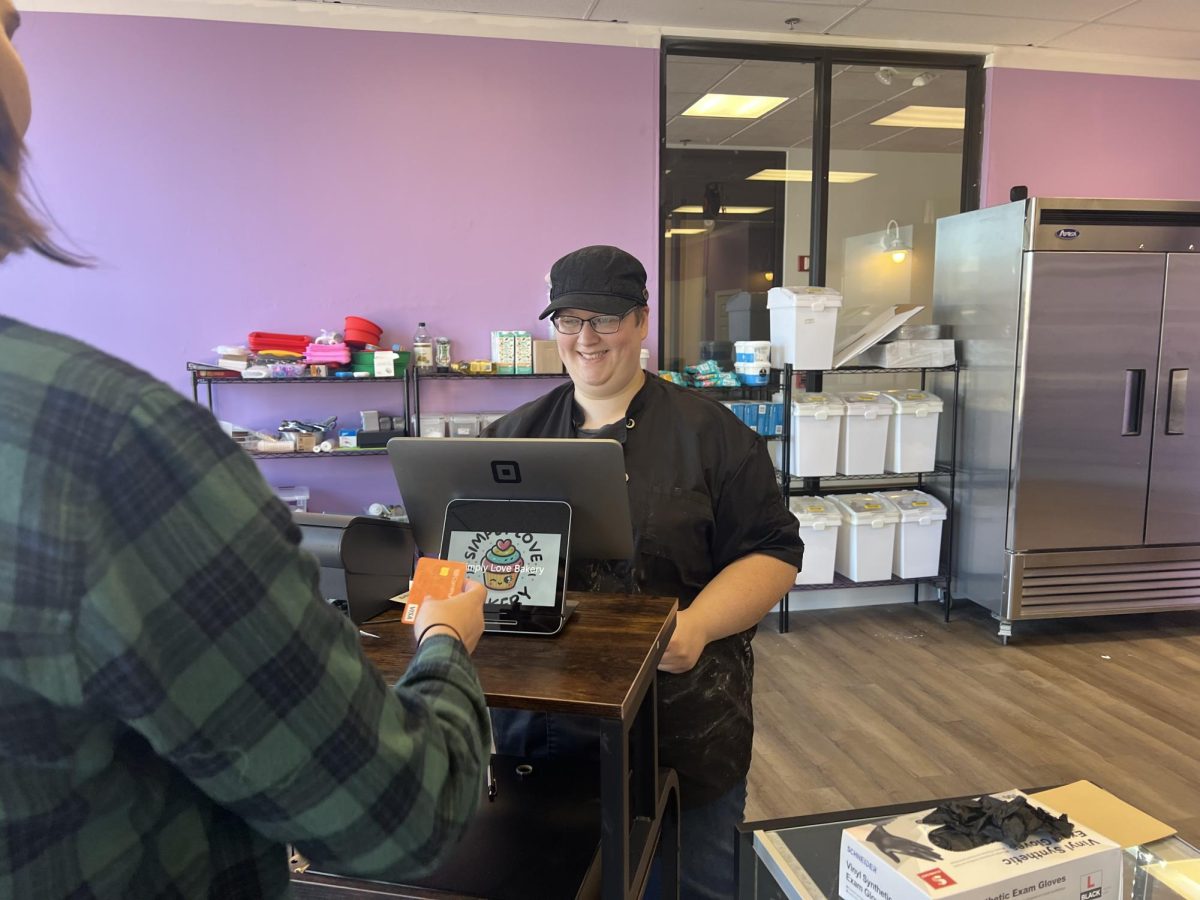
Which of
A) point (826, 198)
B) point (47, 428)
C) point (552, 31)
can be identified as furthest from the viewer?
point (826, 198)

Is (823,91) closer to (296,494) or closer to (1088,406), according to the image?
(1088,406)

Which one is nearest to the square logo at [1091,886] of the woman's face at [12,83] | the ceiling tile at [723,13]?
the woman's face at [12,83]

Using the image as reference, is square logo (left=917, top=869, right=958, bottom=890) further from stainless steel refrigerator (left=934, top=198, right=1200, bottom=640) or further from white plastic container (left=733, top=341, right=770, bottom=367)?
stainless steel refrigerator (left=934, top=198, right=1200, bottom=640)

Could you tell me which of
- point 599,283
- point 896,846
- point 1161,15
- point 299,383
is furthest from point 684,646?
point 1161,15

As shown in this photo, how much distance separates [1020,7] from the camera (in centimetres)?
365

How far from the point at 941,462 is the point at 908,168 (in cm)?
167

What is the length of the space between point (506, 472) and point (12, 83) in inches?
29.8

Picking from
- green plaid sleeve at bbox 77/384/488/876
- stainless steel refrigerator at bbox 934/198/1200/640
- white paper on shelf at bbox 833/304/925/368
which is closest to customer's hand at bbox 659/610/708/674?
green plaid sleeve at bbox 77/384/488/876

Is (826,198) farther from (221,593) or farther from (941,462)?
(221,593)

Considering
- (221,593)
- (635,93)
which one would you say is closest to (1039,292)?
(635,93)

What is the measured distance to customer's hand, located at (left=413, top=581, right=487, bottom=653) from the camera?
0.76 m

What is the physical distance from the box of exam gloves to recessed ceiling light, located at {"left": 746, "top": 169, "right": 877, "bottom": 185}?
12.5 ft

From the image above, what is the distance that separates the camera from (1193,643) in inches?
148

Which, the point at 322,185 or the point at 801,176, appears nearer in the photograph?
the point at 322,185
